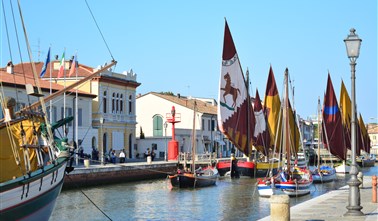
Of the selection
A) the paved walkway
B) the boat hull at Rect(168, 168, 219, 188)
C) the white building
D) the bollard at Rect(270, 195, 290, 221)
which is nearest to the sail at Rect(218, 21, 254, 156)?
the boat hull at Rect(168, 168, 219, 188)

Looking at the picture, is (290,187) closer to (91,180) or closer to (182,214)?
(182,214)

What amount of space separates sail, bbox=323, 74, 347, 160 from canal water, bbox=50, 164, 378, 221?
12.4 metres

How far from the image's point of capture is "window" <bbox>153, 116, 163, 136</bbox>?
87.1m

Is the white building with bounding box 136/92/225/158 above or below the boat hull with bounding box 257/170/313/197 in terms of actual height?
above

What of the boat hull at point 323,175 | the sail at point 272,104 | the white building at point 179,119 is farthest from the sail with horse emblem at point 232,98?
the white building at point 179,119

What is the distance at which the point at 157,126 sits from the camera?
88250 millimetres

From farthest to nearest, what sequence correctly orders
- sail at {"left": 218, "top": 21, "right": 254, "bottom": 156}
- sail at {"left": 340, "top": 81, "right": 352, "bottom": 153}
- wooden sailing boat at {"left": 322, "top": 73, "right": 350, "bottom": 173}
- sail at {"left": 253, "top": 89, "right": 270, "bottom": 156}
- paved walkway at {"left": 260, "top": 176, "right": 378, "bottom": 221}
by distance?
sail at {"left": 340, "top": 81, "right": 352, "bottom": 153} < wooden sailing boat at {"left": 322, "top": 73, "right": 350, "bottom": 173} < sail at {"left": 253, "top": 89, "right": 270, "bottom": 156} < sail at {"left": 218, "top": 21, "right": 254, "bottom": 156} < paved walkway at {"left": 260, "top": 176, "right": 378, "bottom": 221}

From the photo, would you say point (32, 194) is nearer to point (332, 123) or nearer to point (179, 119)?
point (332, 123)

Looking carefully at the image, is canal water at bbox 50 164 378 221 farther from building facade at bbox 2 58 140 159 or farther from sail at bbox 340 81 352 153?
sail at bbox 340 81 352 153

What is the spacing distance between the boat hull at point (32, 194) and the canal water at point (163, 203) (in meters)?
3.41

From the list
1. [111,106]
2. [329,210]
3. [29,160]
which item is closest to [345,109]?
[111,106]

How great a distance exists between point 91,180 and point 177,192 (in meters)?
6.70

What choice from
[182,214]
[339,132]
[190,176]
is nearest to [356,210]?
[182,214]

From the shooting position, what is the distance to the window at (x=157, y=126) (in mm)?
87075
